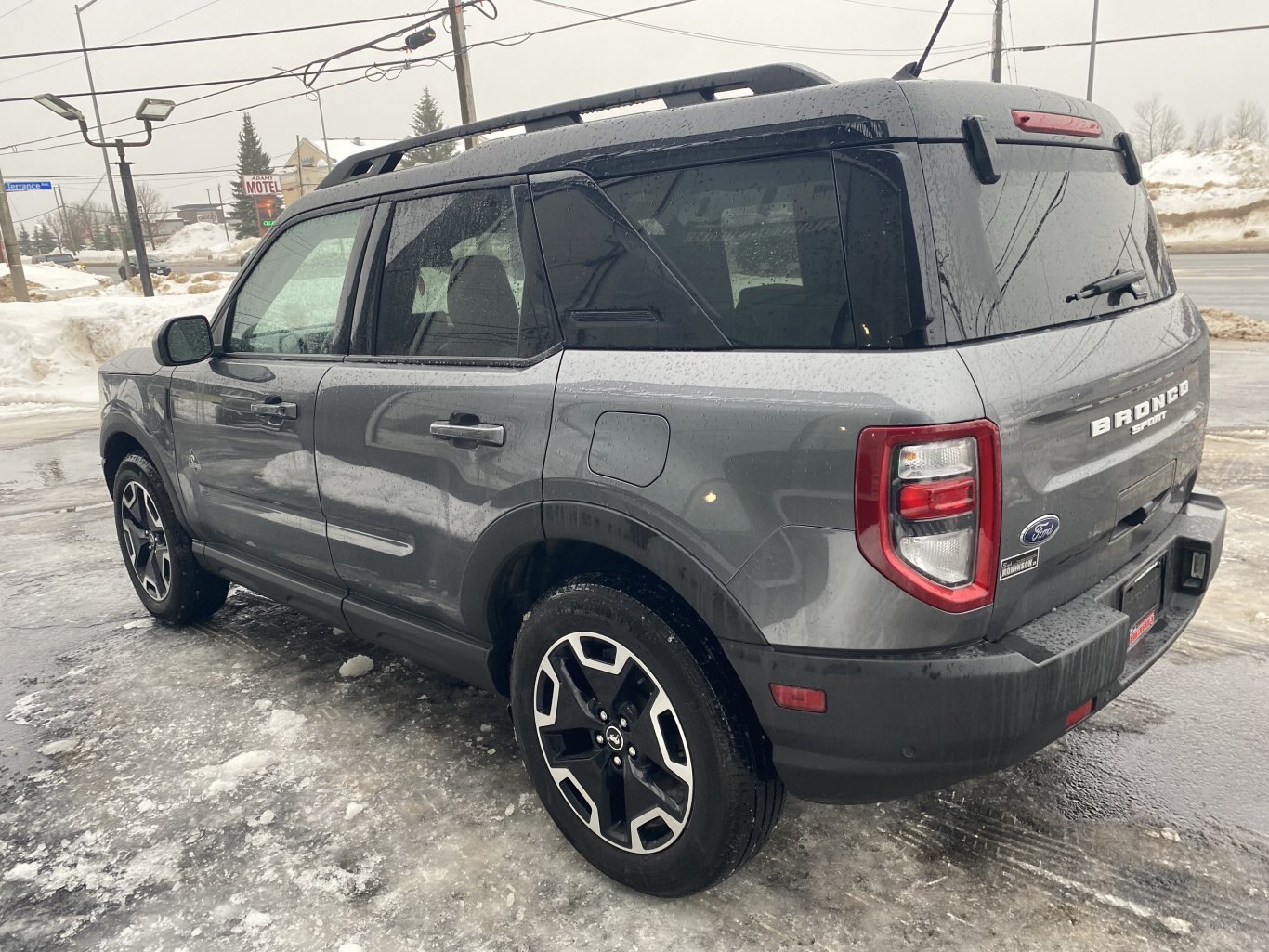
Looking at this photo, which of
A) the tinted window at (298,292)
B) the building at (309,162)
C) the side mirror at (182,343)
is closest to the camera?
the tinted window at (298,292)

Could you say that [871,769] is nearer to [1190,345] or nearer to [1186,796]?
[1186,796]

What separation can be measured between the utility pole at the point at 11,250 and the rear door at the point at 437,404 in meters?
23.7

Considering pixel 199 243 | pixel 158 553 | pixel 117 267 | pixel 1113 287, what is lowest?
pixel 158 553

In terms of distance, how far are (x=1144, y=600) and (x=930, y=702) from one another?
901 mm

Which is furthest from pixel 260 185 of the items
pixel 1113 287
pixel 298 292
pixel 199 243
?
pixel 1113 287

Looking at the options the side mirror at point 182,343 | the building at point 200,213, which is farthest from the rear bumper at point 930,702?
the building at point 200,213

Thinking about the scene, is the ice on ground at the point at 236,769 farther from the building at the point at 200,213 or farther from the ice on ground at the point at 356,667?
the building at the point at 200,213

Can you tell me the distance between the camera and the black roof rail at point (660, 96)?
83.0 inches

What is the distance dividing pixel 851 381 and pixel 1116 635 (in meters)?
0.87

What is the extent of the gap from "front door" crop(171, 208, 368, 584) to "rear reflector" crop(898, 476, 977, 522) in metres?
2.01

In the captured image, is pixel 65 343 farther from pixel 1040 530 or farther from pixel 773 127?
pixel 1040 530

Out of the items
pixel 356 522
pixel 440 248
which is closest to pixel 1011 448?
pixel 440 248

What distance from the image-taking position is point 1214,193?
41469mm

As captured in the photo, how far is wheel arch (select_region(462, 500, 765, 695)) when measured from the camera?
200 cm
